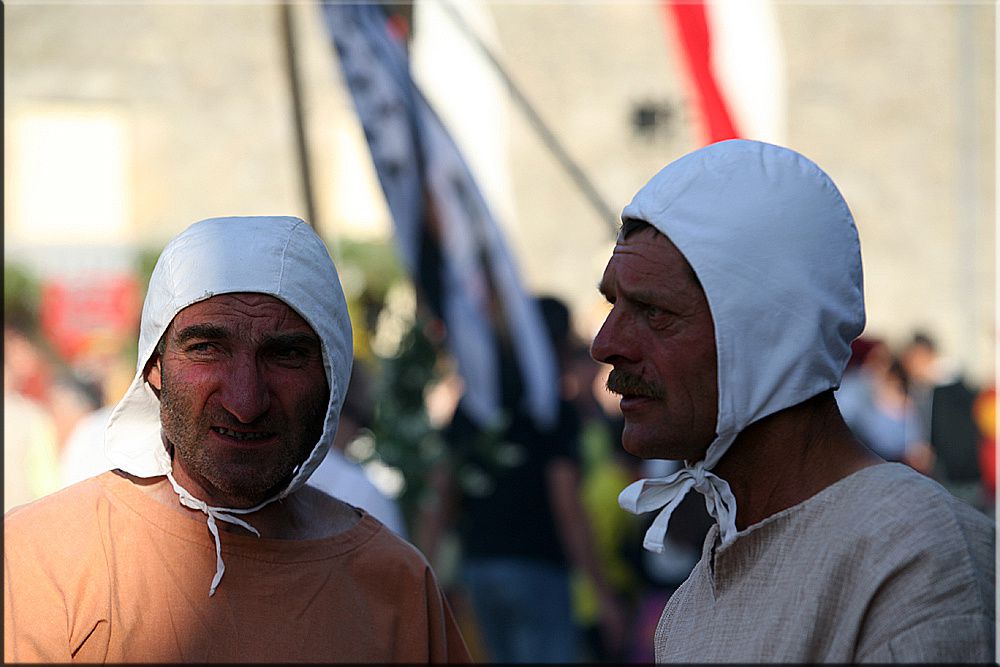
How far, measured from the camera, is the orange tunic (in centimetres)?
230

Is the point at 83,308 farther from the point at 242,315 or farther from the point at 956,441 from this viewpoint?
→ the point at 242,315

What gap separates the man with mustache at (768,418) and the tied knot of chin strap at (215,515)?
0.79 m

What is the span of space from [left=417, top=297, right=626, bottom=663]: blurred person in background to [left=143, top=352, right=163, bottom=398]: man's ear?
3434 mm

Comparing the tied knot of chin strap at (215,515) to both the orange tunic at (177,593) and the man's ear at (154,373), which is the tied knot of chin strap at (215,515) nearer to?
the orange tunic at (177,593)

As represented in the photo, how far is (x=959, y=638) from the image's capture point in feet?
5.80

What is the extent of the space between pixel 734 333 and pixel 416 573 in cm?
97

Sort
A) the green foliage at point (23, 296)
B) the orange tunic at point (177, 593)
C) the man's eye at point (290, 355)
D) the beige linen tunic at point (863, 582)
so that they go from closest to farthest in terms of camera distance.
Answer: the beige linen tunic at point (863, 582) → the orange tunic at point (177, 593) → the man's eye at point (290, 355) → the green foliage at point (23, 296)

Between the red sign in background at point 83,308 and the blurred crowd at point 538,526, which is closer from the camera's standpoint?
the blurred crowd at point 538,526

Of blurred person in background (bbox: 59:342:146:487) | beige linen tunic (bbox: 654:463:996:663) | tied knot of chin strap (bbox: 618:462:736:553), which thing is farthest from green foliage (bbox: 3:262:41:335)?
beige linen tunic (bbox: 654:463:996:663)

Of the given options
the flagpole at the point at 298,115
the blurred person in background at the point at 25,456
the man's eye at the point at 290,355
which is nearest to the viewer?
the man's eye at the point at 290,355

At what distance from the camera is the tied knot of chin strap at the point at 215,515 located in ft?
7.97

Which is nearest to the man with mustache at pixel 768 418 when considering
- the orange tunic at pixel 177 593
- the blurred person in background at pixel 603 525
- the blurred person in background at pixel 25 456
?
the orange tunic at pixel 177 593

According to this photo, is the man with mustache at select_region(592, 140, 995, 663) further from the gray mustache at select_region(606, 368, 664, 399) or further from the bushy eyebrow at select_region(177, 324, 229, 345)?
the bushy eyebrow at select_region(177, 324, 229, 345)

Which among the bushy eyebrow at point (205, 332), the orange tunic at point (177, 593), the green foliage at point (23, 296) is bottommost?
the green foliage at point (23, 296)
